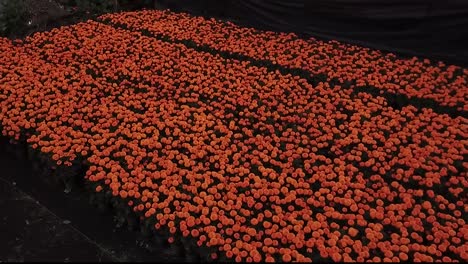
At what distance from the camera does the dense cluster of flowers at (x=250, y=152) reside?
4.07 m

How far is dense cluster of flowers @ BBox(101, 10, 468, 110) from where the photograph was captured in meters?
6.52

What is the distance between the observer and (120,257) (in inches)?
178

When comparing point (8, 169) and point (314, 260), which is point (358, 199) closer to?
point (314, 260)

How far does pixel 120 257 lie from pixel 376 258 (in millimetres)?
2454

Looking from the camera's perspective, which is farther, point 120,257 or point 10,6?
point 10,6

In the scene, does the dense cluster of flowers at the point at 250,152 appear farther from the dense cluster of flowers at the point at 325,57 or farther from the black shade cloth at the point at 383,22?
the black shade cloth at the point at 383,22

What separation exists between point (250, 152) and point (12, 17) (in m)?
7.26

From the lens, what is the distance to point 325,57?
25.2ft

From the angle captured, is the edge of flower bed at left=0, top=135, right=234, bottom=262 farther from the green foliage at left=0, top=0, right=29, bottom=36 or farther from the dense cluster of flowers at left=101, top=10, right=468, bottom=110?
the green foliage at left=0, top=0, right=29, bottom=36

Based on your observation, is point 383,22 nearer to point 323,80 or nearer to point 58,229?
point 323,80

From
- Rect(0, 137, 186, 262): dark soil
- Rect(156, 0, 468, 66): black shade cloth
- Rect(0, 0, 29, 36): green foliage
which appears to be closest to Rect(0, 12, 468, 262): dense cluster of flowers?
Rect(0, 137, 186, 262): dark soil

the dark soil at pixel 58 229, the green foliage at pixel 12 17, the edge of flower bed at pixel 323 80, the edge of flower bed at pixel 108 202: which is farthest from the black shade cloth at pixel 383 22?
the dark soil at pixel 58 229

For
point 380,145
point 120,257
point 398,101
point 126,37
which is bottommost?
point 120,257

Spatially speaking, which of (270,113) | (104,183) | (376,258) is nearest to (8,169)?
(104,183)
